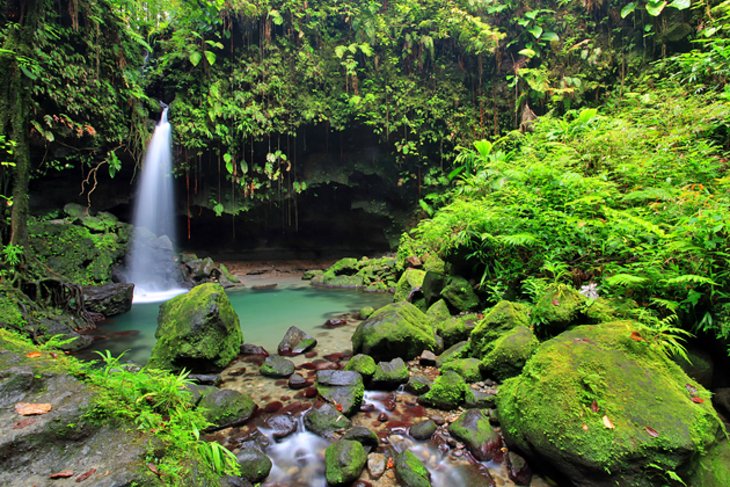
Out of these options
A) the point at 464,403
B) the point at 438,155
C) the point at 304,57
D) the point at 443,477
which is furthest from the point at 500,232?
the point at 304,57

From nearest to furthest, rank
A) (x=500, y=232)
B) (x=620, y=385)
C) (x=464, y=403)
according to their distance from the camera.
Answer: (x=620, y=385)
(x=464, y=403)
(x=500, y=232)

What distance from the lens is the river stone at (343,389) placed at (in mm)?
3576

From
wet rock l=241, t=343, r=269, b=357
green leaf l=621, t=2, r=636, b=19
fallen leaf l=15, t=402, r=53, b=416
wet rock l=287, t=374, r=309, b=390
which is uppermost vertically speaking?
green leaf l=621, t=2, r=636, b=19

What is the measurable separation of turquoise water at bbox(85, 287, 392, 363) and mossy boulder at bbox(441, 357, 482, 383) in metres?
3.01

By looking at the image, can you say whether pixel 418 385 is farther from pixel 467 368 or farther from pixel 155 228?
pixel 155 228

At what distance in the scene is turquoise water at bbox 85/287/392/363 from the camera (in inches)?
234

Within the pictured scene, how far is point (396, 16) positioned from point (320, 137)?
563 centimetres

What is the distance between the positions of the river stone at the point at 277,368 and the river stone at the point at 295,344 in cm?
60

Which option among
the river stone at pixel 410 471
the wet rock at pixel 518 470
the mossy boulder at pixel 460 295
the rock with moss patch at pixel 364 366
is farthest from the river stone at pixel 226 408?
the mossy boulder at pixel 460 295

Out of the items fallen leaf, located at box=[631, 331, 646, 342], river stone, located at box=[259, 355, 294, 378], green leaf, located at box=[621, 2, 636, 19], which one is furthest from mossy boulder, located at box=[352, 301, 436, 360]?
green leaf, located at box=[621, 2, 636, 19]

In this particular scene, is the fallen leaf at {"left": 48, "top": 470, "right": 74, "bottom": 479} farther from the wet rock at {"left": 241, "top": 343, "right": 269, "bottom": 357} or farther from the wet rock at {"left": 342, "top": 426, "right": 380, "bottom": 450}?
the wet rock at {"left": 241, "top": 343, "right": 269, "bottom": 357}

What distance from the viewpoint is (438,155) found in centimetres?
1437

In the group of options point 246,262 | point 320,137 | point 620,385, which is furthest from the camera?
point 246,262

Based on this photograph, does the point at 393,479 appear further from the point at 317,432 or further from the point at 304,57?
the point at 304,57
